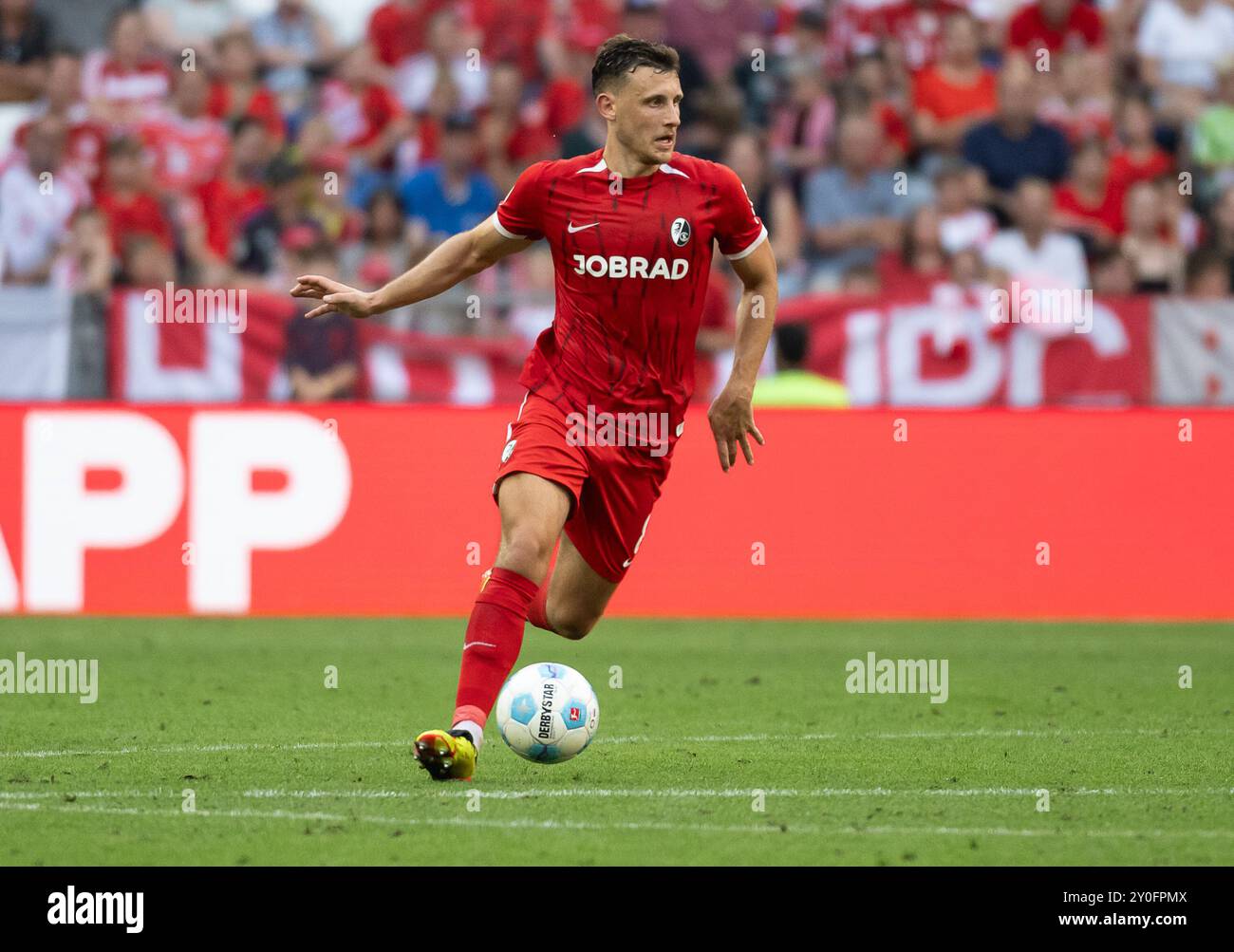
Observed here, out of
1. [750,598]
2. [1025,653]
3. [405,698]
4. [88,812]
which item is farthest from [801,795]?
[750,598]

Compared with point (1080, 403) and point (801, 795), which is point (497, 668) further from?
point (1080, 403)

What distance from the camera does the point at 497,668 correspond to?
6906mm

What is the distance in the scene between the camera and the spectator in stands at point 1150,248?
15922mm

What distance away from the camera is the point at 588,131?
55.6 feet

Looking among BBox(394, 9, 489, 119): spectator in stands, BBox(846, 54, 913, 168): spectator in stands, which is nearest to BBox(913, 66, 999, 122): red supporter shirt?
BBox(846, 54, 913, 168): spectator in stands

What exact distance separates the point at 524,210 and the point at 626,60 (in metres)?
0.65

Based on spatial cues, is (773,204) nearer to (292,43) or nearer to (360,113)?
(360,113)

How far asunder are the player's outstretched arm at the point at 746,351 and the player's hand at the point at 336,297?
1304 millimetres

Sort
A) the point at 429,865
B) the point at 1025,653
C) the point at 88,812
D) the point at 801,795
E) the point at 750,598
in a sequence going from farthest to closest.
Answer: the point at 750,598 < the point at 1025,653 < the point at 801,795 < the point at 88,812 < the point at 429,865

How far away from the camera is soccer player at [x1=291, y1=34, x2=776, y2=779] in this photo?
7238 mm

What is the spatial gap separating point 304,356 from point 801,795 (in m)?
7.95

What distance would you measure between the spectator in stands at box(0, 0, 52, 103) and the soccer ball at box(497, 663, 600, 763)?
40.1ft

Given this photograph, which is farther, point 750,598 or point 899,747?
point 750,598

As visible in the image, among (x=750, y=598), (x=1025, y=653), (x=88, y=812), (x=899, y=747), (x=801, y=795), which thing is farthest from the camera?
(x=750, y=598)
